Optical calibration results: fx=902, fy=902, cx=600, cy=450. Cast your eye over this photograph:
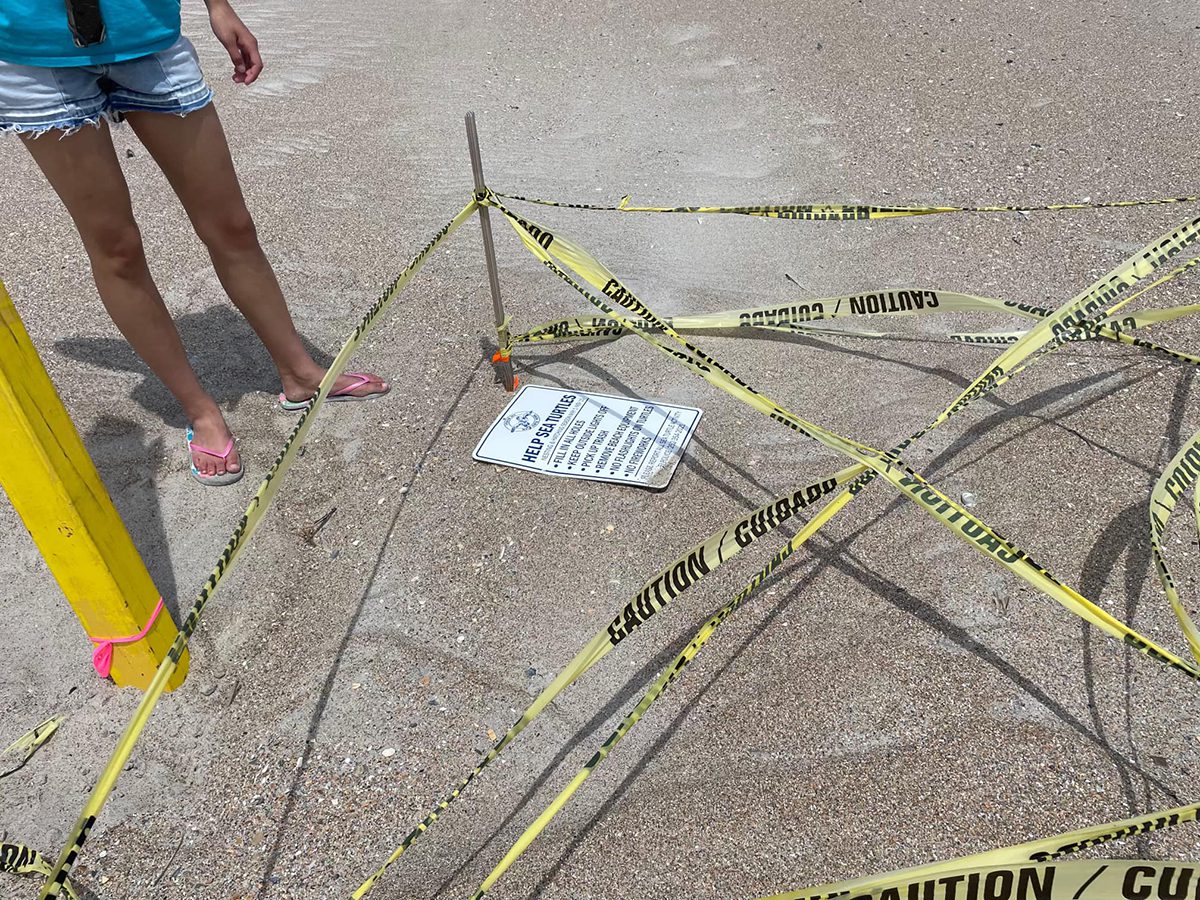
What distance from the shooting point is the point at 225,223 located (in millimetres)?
3018

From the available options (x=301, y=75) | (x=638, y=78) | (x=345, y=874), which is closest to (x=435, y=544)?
(x=345, y=874)

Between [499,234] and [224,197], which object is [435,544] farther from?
[499,234]

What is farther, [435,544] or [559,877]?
[435,544]

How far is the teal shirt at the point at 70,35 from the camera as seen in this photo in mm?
2316

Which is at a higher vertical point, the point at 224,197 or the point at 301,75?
the point at 224,197

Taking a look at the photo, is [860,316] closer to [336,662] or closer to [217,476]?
[336,662]

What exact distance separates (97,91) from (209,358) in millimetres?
1590

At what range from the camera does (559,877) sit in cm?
213

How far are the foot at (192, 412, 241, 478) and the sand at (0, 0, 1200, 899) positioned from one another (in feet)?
0.38

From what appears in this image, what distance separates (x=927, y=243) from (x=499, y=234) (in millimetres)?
2143

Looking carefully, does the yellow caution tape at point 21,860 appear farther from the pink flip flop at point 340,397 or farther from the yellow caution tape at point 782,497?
the pink flip flop at point 340,397

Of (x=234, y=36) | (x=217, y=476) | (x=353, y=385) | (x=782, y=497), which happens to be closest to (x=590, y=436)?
(x=353, y=385)

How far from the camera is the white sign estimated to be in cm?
322

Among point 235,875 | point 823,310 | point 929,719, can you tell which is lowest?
point 235,875
